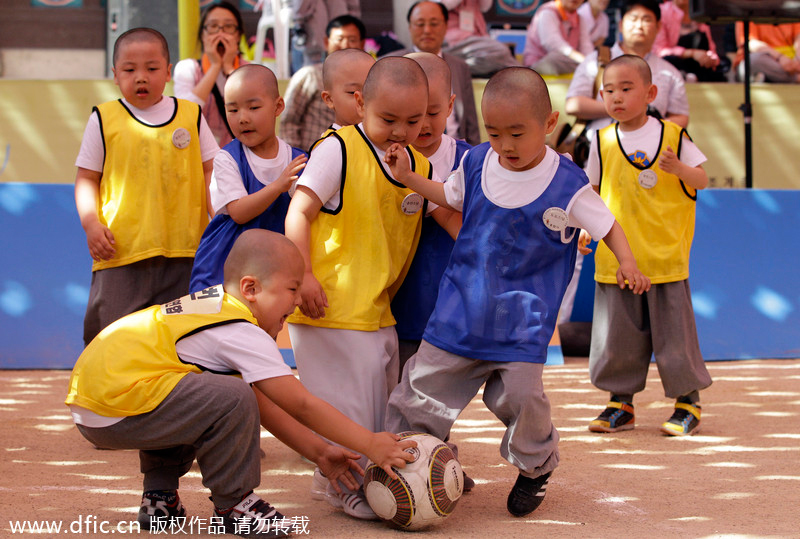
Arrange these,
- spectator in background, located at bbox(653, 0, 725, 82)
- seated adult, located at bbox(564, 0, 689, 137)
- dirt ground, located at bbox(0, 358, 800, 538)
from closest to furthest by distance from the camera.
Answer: dirt ground, located at bbox(0, 358, 800, 538), seated adult, located at bbox(564, 0, 689, 137), spectator in background, located at bbox(653, 0, 725, 82)

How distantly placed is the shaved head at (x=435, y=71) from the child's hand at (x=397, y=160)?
554 millimetres

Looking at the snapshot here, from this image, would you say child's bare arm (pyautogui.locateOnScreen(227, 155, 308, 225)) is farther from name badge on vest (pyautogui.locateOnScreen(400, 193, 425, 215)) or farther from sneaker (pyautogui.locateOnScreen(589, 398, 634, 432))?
sneaker (pyautogui.locateOnScreen(589, 398, 634, 432))

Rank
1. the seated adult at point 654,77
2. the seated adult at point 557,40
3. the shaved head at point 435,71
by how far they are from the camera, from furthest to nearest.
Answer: the seated adult at point 557,40 < the seated adult at point 654,77 < the shaved head at point 435,71

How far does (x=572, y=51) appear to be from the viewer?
814 centimetres

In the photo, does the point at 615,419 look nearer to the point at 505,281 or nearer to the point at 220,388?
the point at 505,281

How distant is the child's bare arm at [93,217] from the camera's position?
3982 mm

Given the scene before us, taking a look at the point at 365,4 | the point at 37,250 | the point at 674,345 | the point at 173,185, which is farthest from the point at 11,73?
the point at 674,345

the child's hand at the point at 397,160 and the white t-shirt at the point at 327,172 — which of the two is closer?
the child's hand at the point at 397,160

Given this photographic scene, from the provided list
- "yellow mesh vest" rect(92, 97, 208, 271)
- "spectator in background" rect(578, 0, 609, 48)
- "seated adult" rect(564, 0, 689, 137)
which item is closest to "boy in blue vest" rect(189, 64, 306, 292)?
"yellow mesh vest" rect(92, 97, 208, 271)

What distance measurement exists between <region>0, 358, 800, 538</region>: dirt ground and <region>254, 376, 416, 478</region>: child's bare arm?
254mm

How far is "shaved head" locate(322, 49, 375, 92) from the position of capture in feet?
12.2

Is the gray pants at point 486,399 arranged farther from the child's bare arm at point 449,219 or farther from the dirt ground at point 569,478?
the child's bare arm at point 449,219

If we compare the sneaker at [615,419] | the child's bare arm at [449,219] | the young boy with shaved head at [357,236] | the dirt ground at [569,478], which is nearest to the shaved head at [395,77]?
the young boy with shaved head at [357,236]

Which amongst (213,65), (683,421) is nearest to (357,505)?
(683,421)
